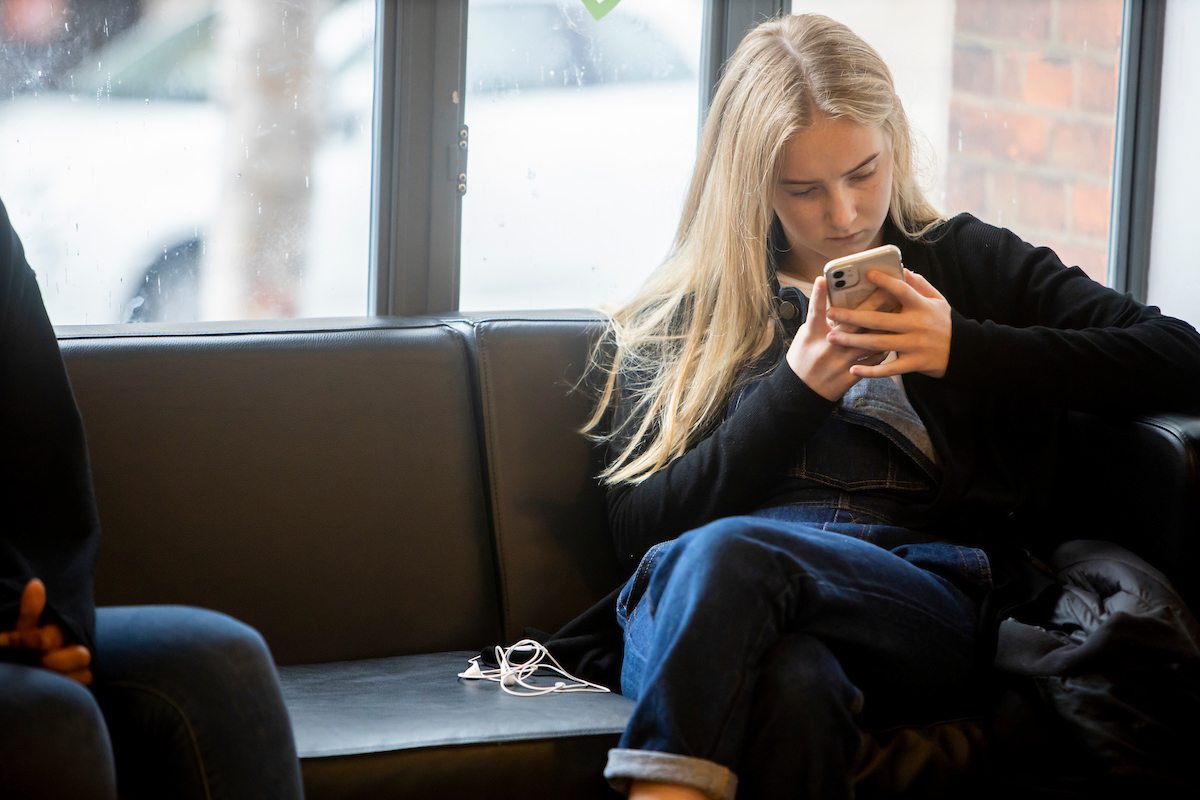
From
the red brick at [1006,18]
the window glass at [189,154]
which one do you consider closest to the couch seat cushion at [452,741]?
the window glass at [189,154]

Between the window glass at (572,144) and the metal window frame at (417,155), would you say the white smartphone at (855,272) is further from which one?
the metal window frame at (417,155)

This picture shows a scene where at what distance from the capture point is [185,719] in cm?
121

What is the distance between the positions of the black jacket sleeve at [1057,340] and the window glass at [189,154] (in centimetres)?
108

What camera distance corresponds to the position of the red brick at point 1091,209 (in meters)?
2.83

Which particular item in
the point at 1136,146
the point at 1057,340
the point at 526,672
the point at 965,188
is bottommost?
the point at 526,672

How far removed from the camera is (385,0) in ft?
7.23

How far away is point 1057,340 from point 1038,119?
1255 millimetres

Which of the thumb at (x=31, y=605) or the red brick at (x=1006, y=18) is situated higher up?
the red brick at (x=1006, y=18)

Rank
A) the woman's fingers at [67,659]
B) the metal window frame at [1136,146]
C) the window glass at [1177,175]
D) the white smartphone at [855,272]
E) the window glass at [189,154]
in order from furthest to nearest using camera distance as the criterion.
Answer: the metal window frame at [1136,146], the window glass at [1177,175], the window glass at [189,154], the white smartphone at [855,272], the woman's fingers at [67,659]

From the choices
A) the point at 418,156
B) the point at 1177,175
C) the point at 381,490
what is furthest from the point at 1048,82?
the point at 381,490

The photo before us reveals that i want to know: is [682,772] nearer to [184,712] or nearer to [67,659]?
[184,712]

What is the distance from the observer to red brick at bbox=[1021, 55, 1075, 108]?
2.74 m

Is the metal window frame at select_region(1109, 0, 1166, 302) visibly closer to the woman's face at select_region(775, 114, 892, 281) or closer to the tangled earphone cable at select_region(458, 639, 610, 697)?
A: the woman's face at select_region(775, 114, 892, 281)

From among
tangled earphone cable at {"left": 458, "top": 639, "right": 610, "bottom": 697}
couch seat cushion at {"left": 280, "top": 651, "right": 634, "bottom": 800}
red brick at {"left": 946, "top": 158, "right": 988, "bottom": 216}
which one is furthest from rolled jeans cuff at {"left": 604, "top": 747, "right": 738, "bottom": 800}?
red brick at {"left": 946, "top": 158, "right": 988, "bottom": 216}
